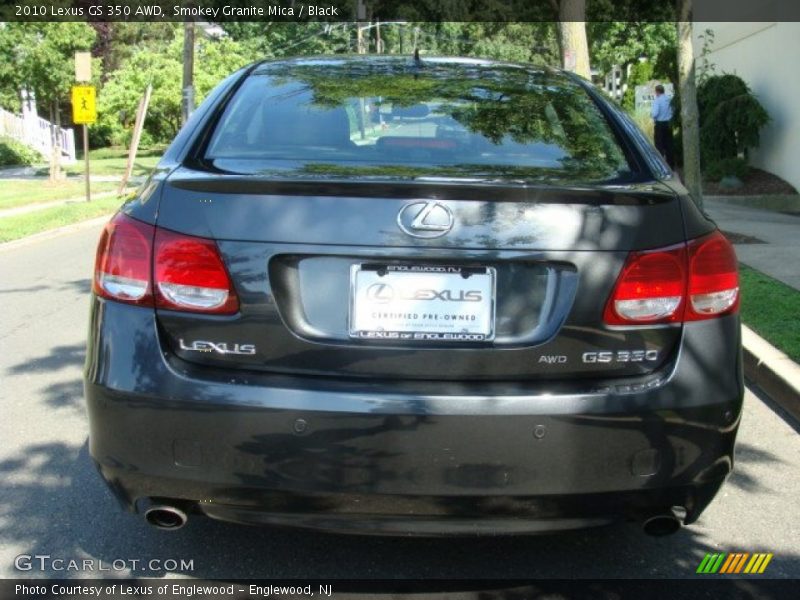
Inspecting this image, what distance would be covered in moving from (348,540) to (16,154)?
105ft

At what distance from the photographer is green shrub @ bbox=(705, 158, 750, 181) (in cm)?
1719

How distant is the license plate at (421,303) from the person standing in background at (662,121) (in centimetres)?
1674

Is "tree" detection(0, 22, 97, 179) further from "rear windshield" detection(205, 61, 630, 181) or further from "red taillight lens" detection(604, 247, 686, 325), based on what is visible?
"red taillight lens" detection(604, 247, 686, 325)

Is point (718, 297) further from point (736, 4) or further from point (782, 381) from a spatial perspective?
point (736, 4)

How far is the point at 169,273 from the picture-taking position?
281cm

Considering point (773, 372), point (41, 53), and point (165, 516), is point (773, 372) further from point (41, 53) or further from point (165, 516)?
point (41, 53)

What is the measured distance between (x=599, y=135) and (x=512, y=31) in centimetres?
5434

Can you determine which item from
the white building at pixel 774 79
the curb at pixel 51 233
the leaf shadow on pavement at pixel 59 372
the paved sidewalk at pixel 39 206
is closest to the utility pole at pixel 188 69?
the paved sidewalk at pixel 39 206

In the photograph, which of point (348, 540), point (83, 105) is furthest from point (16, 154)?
point (348, 540)

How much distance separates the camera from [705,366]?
2855 mm

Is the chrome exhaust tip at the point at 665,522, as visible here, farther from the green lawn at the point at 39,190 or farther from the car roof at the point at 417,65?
the green lawn at the point at 39,190

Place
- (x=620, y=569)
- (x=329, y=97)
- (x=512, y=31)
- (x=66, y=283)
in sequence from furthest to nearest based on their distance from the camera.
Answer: (x=512, y=31), (x=66, y=283), (x=329, y=97), (x=620, y=569)

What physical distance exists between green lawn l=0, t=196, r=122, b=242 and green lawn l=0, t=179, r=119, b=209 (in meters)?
1.52

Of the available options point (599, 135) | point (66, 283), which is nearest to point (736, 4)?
point (66, 283)
